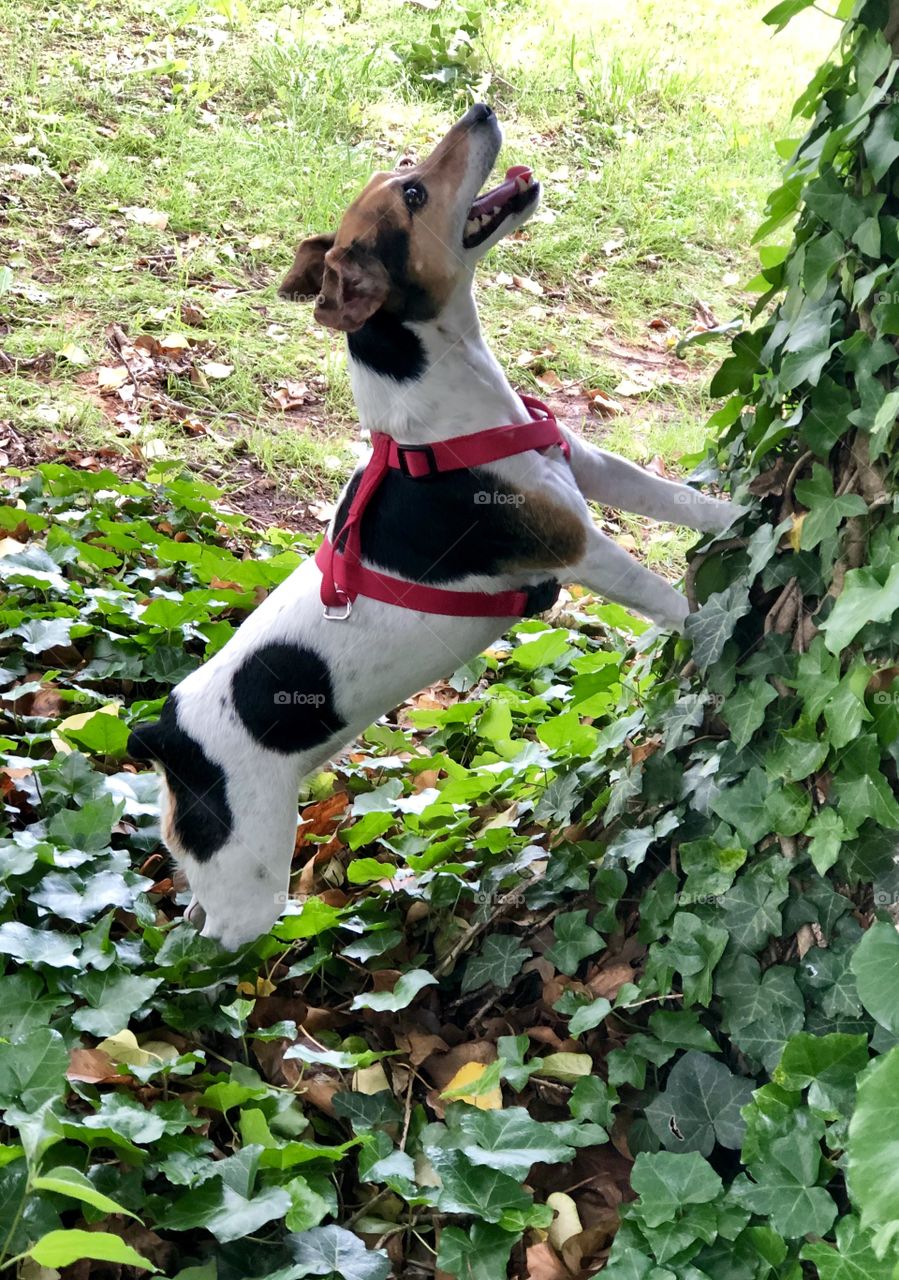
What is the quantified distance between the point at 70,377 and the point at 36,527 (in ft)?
5.84

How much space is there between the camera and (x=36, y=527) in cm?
466

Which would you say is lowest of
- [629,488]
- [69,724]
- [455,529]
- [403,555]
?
[69,724]

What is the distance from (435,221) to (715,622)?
1207 millimetres

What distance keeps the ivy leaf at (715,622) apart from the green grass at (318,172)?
10.8ft

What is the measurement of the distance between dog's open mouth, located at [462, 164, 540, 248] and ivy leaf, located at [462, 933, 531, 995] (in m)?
1.70

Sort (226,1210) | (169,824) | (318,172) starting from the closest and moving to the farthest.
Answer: (226,1210), (169,824), (318,172)

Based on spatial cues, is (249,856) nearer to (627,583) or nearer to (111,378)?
(627,583)

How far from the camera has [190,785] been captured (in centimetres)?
305

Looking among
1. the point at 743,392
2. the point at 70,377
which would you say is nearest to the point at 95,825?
the point at 743,392

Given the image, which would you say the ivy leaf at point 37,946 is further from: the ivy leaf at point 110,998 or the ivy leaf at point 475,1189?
the ivy leaf at point 475,1189

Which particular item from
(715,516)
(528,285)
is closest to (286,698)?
(715,516)

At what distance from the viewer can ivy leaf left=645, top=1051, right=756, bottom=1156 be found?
233 cm

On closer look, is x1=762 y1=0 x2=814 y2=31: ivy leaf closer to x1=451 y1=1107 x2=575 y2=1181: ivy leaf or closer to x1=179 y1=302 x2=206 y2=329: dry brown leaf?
x1=451 y1=1107 x2=575 y2=1181: ivy leaf

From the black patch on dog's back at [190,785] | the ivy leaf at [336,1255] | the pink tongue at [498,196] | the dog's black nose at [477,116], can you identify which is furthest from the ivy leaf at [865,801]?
the dog's black nose at [477,116]
